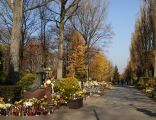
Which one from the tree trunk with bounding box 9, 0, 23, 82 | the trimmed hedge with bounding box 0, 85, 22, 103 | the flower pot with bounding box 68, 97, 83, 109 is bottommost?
the flower pot with bounding box 68, 97, 83, 109

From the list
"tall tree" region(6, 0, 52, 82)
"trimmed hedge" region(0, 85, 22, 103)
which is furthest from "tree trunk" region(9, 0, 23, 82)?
"trimmed hedge" region(0, 85, 22, 103)

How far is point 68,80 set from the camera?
78.9 ft

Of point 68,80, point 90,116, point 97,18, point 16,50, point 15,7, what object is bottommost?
point 90,116

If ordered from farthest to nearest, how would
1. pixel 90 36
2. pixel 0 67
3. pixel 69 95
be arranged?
pixel 90 36, pixel 0 67, pixel 69 95

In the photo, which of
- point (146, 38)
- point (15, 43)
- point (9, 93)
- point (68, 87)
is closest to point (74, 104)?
point (68, 87)

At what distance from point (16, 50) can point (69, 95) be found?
13.9ft

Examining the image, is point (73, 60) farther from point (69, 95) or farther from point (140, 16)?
point (69, 95)

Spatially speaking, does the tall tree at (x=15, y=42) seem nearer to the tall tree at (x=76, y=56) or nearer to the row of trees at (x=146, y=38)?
the tall tree at (x=76, y=56)

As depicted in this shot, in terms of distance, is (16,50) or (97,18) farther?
(97,18)

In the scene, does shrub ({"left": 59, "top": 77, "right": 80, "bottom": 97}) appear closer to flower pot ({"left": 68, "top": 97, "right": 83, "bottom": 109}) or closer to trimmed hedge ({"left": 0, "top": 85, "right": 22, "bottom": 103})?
flower pot ({"left": 68, "top": 97, "right": 83, "bottom": 109})

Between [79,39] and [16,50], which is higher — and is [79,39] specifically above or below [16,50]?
above

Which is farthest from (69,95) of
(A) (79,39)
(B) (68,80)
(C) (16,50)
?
(A) (79,39)

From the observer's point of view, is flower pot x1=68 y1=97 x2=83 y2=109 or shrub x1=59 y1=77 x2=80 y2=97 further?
shrub x1=59 y1=77 x2=80 y2=97

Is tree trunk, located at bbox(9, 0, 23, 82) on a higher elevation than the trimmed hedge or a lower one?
higher
